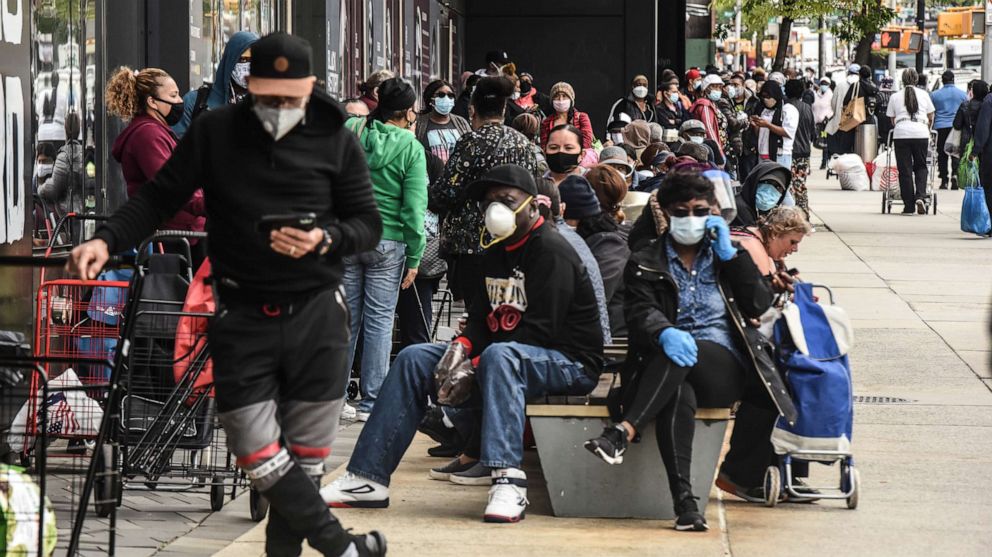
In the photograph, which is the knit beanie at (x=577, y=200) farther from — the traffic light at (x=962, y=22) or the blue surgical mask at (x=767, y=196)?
the traffic light at (x=962, y=22)

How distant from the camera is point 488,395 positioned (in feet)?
22.1

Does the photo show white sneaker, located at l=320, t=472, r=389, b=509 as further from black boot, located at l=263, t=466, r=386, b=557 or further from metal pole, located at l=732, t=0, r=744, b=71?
metal pole, located at l=732, t=0, r=744, b=71

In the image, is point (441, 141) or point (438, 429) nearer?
point (438, 429)

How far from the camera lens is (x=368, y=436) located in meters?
6.94

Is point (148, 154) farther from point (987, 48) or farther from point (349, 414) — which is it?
point (987, 48)

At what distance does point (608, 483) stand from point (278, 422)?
2.15 m

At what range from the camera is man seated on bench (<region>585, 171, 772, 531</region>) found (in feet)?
21.6

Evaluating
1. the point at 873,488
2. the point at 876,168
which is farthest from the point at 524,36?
the point at 873,488

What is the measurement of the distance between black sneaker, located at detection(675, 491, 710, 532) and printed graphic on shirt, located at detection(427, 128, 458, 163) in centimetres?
579

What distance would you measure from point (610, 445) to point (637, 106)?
1336 centimetres

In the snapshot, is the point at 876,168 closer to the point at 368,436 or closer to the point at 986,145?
the point at 986,145

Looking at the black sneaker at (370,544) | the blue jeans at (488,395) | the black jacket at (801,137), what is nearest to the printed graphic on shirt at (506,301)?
the blue jeans at (488,395)

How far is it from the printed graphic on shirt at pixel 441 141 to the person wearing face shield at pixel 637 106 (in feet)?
20.9

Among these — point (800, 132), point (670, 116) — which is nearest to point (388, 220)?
point (670, 116)
